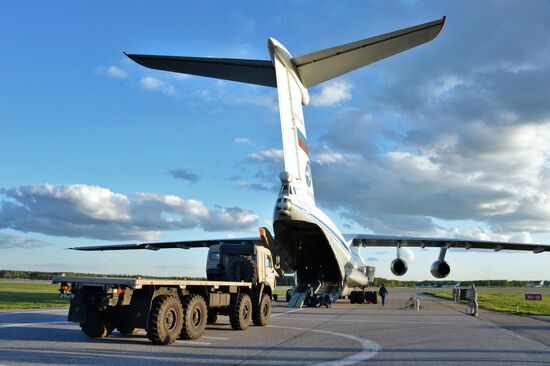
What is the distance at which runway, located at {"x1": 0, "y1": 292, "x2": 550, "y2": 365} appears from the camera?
8773mm

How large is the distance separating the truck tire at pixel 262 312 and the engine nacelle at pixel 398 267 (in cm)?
1794

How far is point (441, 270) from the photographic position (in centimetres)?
3053

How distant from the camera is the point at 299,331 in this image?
45.4ft

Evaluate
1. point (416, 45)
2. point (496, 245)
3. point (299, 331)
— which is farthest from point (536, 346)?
point (496, 245)

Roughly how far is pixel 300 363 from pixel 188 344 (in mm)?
3159

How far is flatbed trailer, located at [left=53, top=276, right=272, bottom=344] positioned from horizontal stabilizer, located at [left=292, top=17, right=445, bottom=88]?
945cm

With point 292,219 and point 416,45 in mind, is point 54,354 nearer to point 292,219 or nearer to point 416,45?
point 292,219

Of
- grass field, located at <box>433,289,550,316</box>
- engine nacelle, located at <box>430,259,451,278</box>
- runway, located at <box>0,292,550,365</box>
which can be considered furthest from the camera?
engine nacelle, located at <box>430,259,451,278</box>

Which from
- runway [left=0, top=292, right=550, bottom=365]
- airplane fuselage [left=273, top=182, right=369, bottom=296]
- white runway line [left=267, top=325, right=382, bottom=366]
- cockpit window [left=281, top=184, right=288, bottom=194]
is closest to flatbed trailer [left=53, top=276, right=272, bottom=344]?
Result: runway [left=0, top=292, right=550, bottom=365]

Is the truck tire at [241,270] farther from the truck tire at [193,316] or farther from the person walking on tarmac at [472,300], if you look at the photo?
the person walking on tarmac at [472,300]

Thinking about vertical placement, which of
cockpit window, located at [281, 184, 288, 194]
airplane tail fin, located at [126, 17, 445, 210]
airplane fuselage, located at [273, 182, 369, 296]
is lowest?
airplane fuselage, located at [273, 182, 369, 296]

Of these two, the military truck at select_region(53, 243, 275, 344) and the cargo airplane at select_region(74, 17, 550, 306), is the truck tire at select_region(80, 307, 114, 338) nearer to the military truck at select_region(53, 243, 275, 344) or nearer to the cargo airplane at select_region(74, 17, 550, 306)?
the military truck at select_region(53, 243, 275, 344)

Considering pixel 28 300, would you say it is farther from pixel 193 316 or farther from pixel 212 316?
pixel 193 316

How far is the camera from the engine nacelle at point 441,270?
99.8ft
